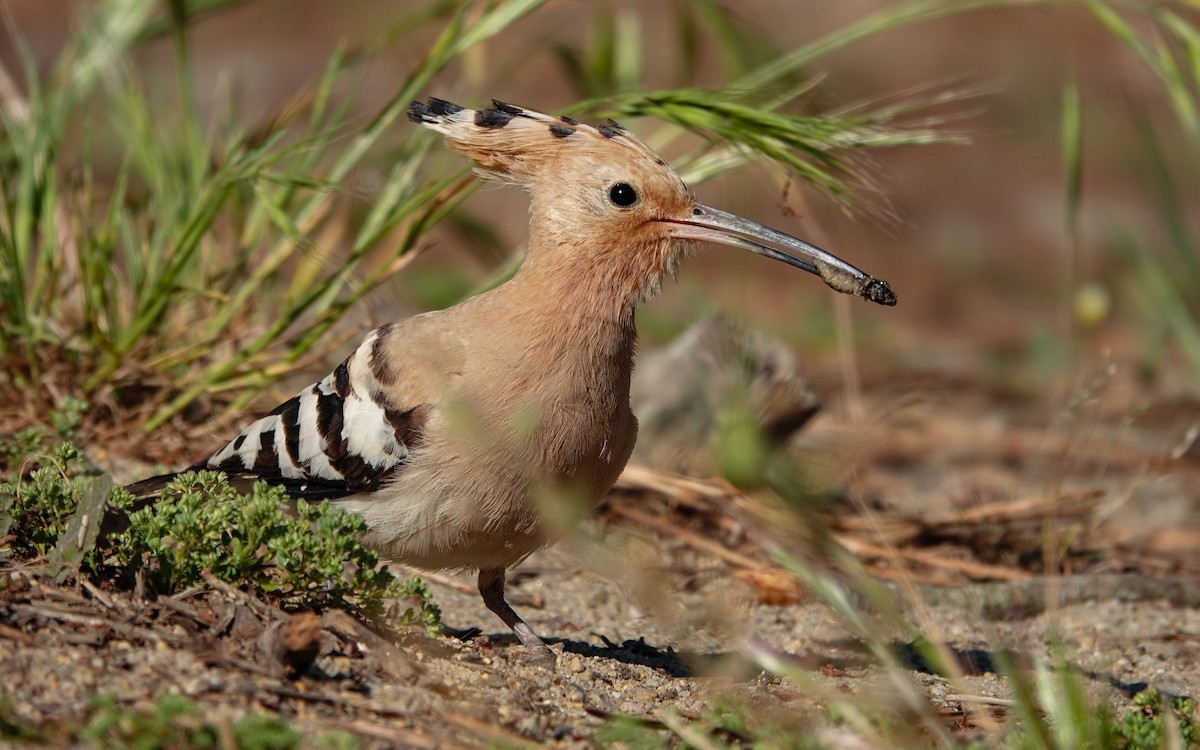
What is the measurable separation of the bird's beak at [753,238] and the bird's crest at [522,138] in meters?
0.16

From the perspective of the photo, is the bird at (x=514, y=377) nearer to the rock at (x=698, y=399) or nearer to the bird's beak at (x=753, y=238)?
the bird's beak at (x=753, y=238)

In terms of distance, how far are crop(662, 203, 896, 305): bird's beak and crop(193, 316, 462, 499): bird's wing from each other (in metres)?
0.62

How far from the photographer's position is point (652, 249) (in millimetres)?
3195

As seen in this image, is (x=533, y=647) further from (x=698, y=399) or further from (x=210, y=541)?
(x=698, y=399)

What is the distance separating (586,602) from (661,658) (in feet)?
2.26

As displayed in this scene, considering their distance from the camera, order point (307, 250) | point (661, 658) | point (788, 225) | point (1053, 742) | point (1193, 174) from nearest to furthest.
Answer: point (1053, 742)
point (661, 658)
point (307, 250)
point (788, 225)
point (1193, 174)

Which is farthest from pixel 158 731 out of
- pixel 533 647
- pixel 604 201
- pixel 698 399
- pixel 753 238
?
pixel 698 399

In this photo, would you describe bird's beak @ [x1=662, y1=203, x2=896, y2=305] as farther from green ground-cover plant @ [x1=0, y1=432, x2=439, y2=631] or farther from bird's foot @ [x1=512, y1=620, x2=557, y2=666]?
green ground-cover plant @ [x1=0, y1=432, x2=439, y2=631]

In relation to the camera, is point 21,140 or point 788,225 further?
point 788,225

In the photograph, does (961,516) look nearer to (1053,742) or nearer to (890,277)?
(1053,742)

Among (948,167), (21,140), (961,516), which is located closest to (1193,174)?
(948,167)

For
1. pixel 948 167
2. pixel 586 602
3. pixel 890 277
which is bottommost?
pixel 586 602

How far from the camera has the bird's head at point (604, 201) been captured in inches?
124

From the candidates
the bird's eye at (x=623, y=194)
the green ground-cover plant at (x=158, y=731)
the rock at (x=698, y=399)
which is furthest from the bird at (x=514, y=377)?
the rock at (x=698, y=399)
